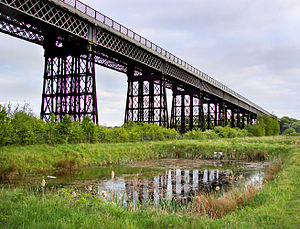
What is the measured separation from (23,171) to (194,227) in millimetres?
11290

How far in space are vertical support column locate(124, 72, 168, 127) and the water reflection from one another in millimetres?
22947

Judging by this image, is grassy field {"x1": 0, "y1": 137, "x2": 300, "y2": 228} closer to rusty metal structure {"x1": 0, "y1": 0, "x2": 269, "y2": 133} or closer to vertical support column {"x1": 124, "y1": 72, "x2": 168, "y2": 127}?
rusty metal structure {"x1": 0, "y1": 0, "x2": 269, "y2": 133}

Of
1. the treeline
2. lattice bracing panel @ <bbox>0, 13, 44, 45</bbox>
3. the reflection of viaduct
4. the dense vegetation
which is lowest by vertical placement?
the reflection of viaduct

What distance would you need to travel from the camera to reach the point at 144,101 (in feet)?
129

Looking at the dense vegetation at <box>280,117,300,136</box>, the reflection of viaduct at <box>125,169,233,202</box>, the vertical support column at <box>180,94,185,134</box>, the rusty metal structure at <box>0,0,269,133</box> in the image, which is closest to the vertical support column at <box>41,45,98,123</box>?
the rusty metal structure at <box>0,0,269,133</box>

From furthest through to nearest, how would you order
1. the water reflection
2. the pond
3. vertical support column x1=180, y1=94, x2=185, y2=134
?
vertical support column x1=180, y1=94, x2=185, y2=134 → the pond → the water reflection

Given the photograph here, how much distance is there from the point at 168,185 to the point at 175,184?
45 cm

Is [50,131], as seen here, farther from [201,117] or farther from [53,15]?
[201,117]

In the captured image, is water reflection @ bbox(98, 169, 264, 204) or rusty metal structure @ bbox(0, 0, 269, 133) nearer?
water reflection @ bbox(98, 169, 264, 204)

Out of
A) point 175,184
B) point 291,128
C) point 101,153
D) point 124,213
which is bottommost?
point 175,184

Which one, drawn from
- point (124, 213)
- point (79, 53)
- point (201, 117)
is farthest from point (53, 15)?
point (201, 117)

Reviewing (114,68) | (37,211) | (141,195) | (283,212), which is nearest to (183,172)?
(141,195)

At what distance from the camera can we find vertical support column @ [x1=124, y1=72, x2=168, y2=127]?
38.8 meters

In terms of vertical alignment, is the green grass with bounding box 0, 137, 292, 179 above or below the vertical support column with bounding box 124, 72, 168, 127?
below
